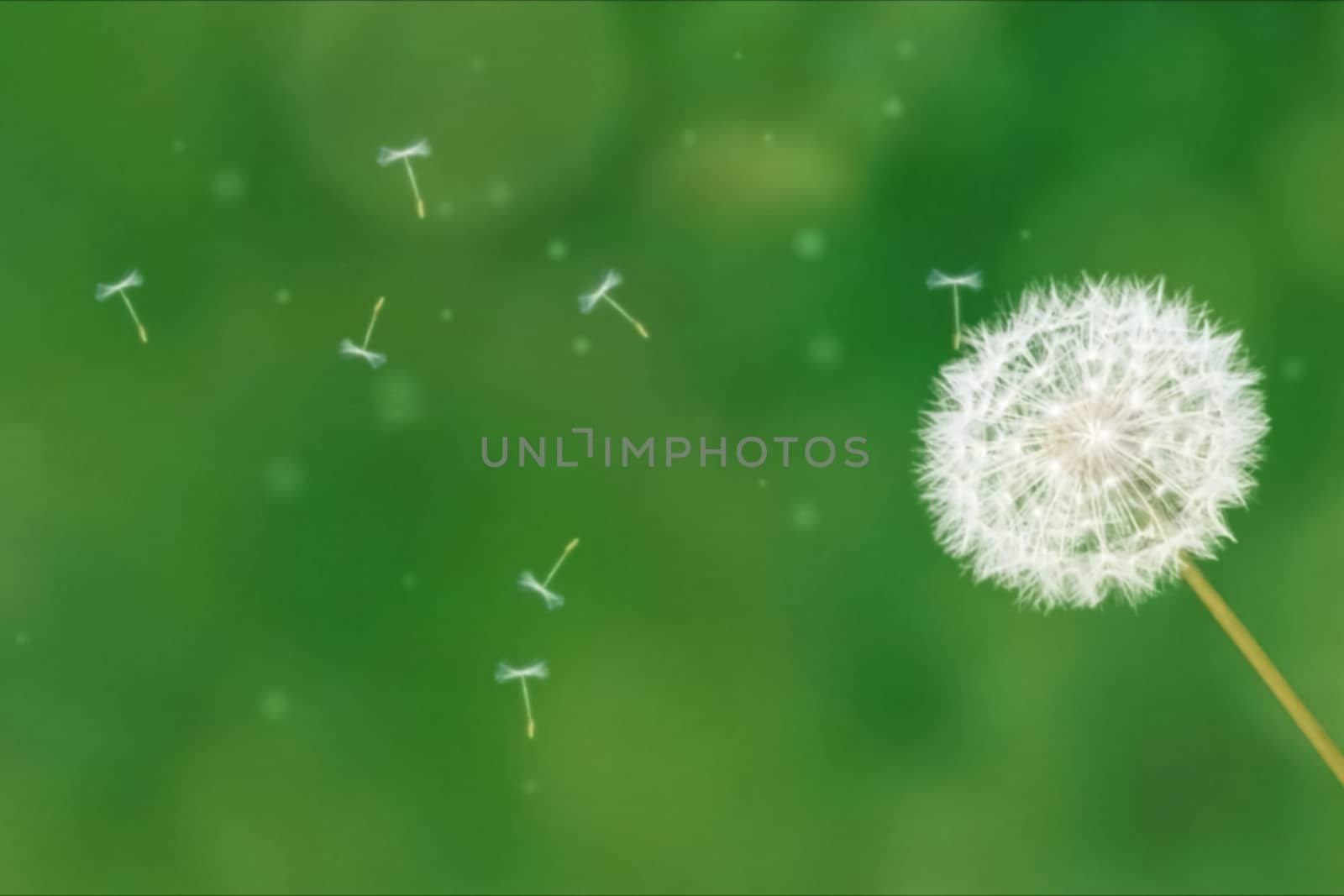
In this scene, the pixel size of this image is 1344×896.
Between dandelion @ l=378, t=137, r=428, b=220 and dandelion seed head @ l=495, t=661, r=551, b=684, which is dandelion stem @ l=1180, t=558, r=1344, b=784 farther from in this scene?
dandelion @ l=378, t=137, r=428, b=220

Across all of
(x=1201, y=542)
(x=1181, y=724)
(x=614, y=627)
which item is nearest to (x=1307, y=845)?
(x=1181, y=724)

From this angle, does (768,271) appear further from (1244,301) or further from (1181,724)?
(1181,724)

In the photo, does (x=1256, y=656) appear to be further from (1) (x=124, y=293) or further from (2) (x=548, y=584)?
(1) (x=124, y=293)

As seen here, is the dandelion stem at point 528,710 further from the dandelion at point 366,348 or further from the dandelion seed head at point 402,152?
the dandelion seed head at point 402,152

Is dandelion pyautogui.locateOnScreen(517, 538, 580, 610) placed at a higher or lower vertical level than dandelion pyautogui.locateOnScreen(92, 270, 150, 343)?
lower

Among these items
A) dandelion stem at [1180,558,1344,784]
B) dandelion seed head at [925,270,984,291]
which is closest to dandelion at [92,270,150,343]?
dandelion seed head at [925,270,984,291]

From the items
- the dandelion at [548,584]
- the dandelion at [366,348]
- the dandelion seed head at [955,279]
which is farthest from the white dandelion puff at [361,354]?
the dandelion seed head at [955,279]
